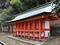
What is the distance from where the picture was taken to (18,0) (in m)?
29.9

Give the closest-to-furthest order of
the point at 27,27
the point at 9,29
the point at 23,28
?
the point at 27,27 → the point at 23,28 → the point at 9,29

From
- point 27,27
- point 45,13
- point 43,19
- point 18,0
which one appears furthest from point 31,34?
point 18,0

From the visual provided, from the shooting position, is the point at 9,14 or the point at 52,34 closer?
the point at 52,34

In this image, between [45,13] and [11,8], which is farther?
[11,8]

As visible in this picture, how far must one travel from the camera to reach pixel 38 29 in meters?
14.9

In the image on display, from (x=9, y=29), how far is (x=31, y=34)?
19424 millimetres

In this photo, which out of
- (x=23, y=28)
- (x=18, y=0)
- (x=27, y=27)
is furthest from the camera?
(x=18, y=0)

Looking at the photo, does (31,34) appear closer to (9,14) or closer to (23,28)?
(23,28)

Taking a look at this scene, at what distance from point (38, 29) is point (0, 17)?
57.0 feet

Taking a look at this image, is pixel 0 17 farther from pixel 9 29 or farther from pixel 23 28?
pixel 23 28

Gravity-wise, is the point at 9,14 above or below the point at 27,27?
above

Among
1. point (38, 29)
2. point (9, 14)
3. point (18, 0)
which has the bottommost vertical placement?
point (38, 29)

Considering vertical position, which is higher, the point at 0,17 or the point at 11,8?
the point at 11,8

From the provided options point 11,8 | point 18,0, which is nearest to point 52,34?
point 18,0
